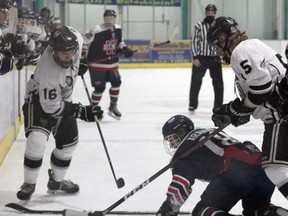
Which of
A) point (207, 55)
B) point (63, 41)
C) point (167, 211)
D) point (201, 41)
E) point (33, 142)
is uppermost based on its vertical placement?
point (63, 41)

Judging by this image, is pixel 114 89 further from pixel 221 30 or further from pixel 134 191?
pixel 221 30

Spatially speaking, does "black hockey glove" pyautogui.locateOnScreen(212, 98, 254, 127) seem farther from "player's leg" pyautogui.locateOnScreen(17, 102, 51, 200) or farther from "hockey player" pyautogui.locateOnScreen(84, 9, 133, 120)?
"hockey player" pyautogui.locateOnScreen(84, 9, 133, 120)

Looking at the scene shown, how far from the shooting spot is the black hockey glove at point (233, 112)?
2750mm

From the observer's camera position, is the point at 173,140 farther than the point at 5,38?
No

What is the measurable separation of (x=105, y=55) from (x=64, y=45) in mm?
3582

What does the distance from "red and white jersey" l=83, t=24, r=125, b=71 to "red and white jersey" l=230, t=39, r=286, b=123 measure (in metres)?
4.39

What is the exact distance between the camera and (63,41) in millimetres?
3506

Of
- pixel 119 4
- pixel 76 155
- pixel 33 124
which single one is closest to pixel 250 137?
pixel 76 155

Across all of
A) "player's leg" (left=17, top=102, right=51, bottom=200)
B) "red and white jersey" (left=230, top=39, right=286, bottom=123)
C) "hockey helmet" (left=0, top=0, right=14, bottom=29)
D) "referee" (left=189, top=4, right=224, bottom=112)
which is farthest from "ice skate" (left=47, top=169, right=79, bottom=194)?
"referee" (left=189, top=4, right=224, bottom=112)

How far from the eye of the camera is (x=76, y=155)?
498 centimetres

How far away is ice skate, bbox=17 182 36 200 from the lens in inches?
144

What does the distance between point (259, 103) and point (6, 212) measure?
4.65 feet

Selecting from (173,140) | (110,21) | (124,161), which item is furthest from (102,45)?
(173,140)

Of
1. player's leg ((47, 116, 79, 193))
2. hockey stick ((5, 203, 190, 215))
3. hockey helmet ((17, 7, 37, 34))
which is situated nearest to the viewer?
Result: hockey stick ((5, 203, 190, 215))
